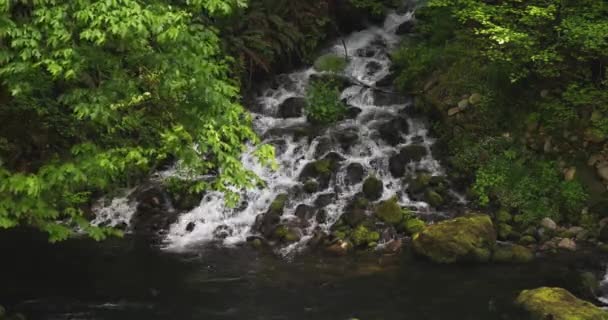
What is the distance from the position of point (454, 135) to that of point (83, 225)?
11062 millimetres

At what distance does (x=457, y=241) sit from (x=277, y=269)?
3627mm

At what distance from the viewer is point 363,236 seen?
43.7ft

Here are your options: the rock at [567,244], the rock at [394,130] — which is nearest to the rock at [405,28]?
the rock at [394,130]

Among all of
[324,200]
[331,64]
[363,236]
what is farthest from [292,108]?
[363,236]

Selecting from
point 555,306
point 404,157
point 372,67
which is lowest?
point 555,306

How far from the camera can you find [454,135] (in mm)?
16094

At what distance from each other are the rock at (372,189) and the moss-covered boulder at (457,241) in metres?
2.49

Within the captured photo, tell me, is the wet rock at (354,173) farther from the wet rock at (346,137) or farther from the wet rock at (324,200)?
the wet rock at (346,137)

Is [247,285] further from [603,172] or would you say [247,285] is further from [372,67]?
[372,67]

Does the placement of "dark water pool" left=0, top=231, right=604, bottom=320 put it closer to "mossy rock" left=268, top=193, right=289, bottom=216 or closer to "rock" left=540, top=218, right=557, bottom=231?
"rock" left=540, top=218, right=557, bottom=231

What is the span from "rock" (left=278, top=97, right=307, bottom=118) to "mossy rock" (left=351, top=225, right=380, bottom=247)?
5993 mm

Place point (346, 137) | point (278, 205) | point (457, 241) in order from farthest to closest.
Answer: point (346, 137), point (278, 205), point (457, 241)

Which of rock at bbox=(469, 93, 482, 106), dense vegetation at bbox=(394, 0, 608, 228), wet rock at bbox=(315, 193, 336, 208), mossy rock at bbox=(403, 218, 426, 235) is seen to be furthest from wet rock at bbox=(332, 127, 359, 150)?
mossy rock at bbox=(403, 218, 426, 235)

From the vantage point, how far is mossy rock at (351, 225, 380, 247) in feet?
43.4
